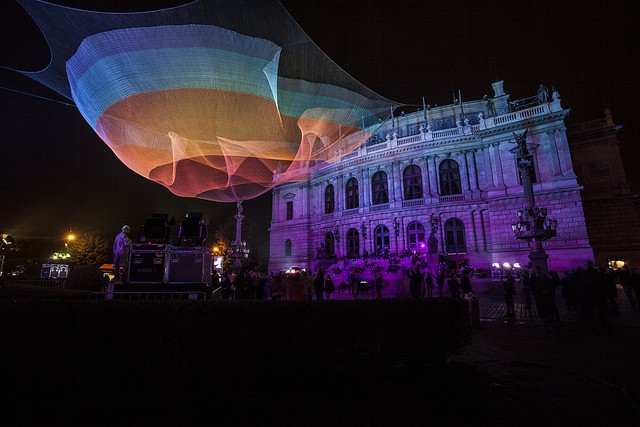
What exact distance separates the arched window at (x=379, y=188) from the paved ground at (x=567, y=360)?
84.6 feet

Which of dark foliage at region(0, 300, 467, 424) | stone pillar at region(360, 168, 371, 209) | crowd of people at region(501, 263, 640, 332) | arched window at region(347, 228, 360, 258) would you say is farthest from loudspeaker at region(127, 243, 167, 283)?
stone pillar at region(360, 168, 371, 209)

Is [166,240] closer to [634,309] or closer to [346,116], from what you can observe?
[346,116]

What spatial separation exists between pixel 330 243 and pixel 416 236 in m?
11.2

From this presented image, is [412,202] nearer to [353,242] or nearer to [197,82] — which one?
[353,242]

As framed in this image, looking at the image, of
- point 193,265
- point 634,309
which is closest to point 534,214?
point 634,309

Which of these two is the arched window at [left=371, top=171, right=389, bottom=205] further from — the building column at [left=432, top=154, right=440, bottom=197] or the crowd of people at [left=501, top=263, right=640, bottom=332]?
the crowd of people at [left=501, top=263, right=640, bottom=332]

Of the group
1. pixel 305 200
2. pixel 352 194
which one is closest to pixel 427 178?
pixel 352 194

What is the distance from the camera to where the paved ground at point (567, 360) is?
3.66 m

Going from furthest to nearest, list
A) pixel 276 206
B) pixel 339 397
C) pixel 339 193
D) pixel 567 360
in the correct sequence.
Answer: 1. pixel 276 206
2. pixel 339 193
3. pixel 567 360
4. pixel 339 397

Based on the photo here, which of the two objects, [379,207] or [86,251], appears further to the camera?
[379,207]

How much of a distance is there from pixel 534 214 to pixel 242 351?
21.7m

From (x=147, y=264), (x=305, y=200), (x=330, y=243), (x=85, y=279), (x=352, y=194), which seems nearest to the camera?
(x=147, y=264)

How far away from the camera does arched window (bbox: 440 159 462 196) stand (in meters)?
31.4

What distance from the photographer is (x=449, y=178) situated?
104 feet
